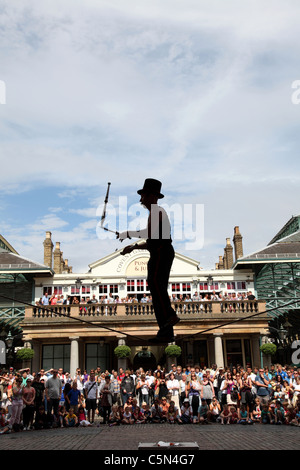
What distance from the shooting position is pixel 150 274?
504 cm

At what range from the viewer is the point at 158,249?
16.3 feet

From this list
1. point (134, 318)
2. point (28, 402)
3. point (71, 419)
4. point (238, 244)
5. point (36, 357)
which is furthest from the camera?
point (238, 244)

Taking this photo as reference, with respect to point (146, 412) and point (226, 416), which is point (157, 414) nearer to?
point (146, 412)

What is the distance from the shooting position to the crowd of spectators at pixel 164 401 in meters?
13.2

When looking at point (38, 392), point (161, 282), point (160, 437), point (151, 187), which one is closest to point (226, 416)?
point (160, 437)

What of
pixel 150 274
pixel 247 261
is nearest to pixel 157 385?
pixel 150 274

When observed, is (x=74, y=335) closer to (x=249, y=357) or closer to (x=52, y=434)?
(x=249, y=357)

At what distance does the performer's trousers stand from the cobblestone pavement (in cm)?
442

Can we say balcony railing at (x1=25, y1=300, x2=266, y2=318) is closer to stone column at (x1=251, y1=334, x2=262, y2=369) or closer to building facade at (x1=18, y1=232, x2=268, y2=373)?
building facade at (x1=18, y1=232, x2=268, y2=373)

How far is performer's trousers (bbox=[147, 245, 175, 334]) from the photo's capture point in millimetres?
4992

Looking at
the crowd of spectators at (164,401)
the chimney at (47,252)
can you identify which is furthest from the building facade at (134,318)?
the crowd of spectators at (164,401)

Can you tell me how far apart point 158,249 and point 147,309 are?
2316 cm

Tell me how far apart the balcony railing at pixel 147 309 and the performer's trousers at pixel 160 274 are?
2238cm
